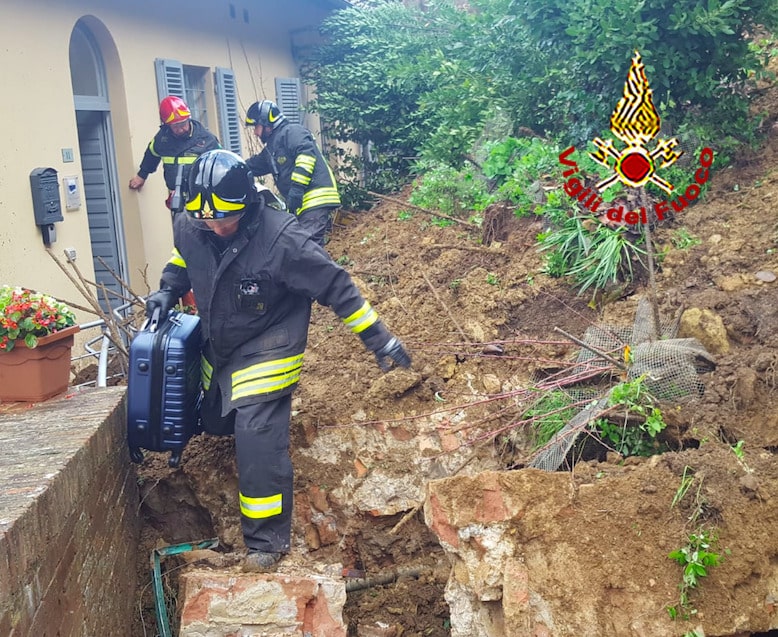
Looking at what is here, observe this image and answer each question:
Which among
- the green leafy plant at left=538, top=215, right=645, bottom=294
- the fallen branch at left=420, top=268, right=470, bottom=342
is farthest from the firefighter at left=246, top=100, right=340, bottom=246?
the green leafy plant at left=538, top=215, right=645, bottom=294

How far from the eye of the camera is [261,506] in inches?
150

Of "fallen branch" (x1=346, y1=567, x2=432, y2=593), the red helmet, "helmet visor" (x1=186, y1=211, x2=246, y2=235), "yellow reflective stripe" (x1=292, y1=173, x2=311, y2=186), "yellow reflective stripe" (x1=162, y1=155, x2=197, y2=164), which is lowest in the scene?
"fallen branch" (x1=346, y1=567, x2=432, y2=593)

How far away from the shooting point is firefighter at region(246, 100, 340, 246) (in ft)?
24.7

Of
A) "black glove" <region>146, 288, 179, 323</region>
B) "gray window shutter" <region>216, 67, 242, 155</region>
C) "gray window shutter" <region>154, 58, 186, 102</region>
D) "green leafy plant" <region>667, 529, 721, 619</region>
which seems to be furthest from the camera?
"gray window shutter" <region>216, 67, 242, 155</region>

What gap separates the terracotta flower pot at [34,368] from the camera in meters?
3.74

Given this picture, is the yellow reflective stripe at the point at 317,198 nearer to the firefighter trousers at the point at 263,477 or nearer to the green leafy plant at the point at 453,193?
the green leafy plant at the point at 453,193

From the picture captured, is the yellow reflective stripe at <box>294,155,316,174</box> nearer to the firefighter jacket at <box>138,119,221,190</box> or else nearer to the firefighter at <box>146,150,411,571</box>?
the firefighter jacket at <box>138,119,221,190</box>

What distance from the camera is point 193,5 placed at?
9.66 meters

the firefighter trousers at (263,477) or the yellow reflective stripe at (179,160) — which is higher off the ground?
the yellow reflective stripe at (179,160)

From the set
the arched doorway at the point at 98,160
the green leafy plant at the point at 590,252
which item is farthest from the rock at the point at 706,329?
the arched doorway at the point at 98,160

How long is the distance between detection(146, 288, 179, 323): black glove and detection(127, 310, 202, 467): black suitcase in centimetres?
7

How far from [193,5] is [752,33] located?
6.34m

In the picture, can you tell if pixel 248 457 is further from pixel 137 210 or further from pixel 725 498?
pixel 137 210

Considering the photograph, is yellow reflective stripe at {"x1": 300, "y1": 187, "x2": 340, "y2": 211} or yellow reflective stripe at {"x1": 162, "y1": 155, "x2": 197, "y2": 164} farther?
yellow reflective stripe at {"x1": 162, "y1": 155, "x2": 197, "y2": 164}
